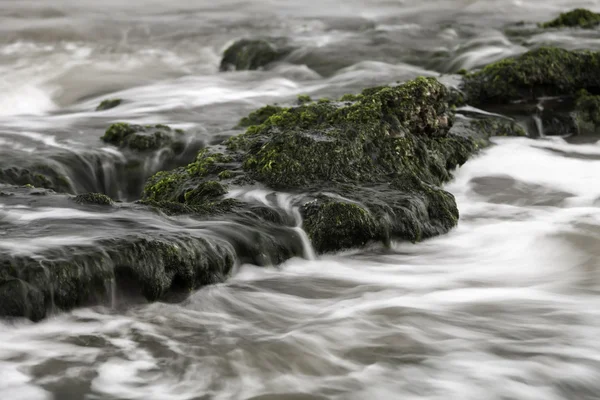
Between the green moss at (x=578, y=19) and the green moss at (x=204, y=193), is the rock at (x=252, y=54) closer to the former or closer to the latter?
the green moss at (x=578, y=19)

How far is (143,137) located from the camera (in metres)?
6.73

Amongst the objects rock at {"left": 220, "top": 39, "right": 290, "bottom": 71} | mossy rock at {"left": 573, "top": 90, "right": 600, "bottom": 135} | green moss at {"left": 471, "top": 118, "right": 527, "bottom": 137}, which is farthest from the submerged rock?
rock at {"left": 220, "top": 39, "right": 290, "bottom": 71}

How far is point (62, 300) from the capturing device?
11.7ft

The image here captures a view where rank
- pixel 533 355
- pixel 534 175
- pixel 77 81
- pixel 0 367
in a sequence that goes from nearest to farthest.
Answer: pixel 0 367
pixel 533 355
pixel 534 175
pixel 77 81

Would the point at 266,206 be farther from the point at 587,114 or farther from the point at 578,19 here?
the point at 578,19

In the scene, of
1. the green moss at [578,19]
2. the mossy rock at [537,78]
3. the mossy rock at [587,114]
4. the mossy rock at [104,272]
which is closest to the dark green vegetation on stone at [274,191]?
the mossy rock at [104,272]

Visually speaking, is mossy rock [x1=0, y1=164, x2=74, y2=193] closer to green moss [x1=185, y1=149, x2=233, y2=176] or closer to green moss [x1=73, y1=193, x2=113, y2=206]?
green moss [x1=185, y1=149, x2=233, y2=176]

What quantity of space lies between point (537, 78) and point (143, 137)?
4.15 m

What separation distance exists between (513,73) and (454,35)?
5.99 meters

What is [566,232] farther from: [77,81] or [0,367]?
[77,81]

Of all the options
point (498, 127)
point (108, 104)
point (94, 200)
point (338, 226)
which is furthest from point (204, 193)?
point (108, 104)

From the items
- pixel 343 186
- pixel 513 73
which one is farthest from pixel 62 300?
pixel 513 73

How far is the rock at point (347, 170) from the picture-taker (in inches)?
186

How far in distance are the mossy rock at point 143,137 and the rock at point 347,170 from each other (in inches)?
47.7
